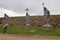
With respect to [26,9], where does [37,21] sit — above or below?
below

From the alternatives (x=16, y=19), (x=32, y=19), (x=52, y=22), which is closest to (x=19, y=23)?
(x=16, y=19)

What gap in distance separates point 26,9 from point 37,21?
3.50m

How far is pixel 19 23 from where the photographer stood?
123 feet

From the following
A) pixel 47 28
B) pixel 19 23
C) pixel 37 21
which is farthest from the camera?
pixel 19 23

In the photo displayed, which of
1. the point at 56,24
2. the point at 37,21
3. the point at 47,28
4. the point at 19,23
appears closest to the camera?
the point at 47,28

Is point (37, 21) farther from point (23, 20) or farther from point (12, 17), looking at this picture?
point (12, 17)

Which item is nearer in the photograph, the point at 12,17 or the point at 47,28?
the point at 47,28

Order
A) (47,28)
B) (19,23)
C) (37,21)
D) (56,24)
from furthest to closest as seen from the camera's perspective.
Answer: (19,23) → (37,21) → (56,24) → (47,28)

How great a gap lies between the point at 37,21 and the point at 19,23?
4.33 metres

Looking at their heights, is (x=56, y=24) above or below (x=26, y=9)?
below

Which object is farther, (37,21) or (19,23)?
(19,23)

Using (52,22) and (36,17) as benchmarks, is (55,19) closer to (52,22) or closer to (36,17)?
(52,22)

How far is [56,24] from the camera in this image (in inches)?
1254

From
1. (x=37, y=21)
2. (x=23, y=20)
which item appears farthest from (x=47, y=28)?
(x=23, y=20)
